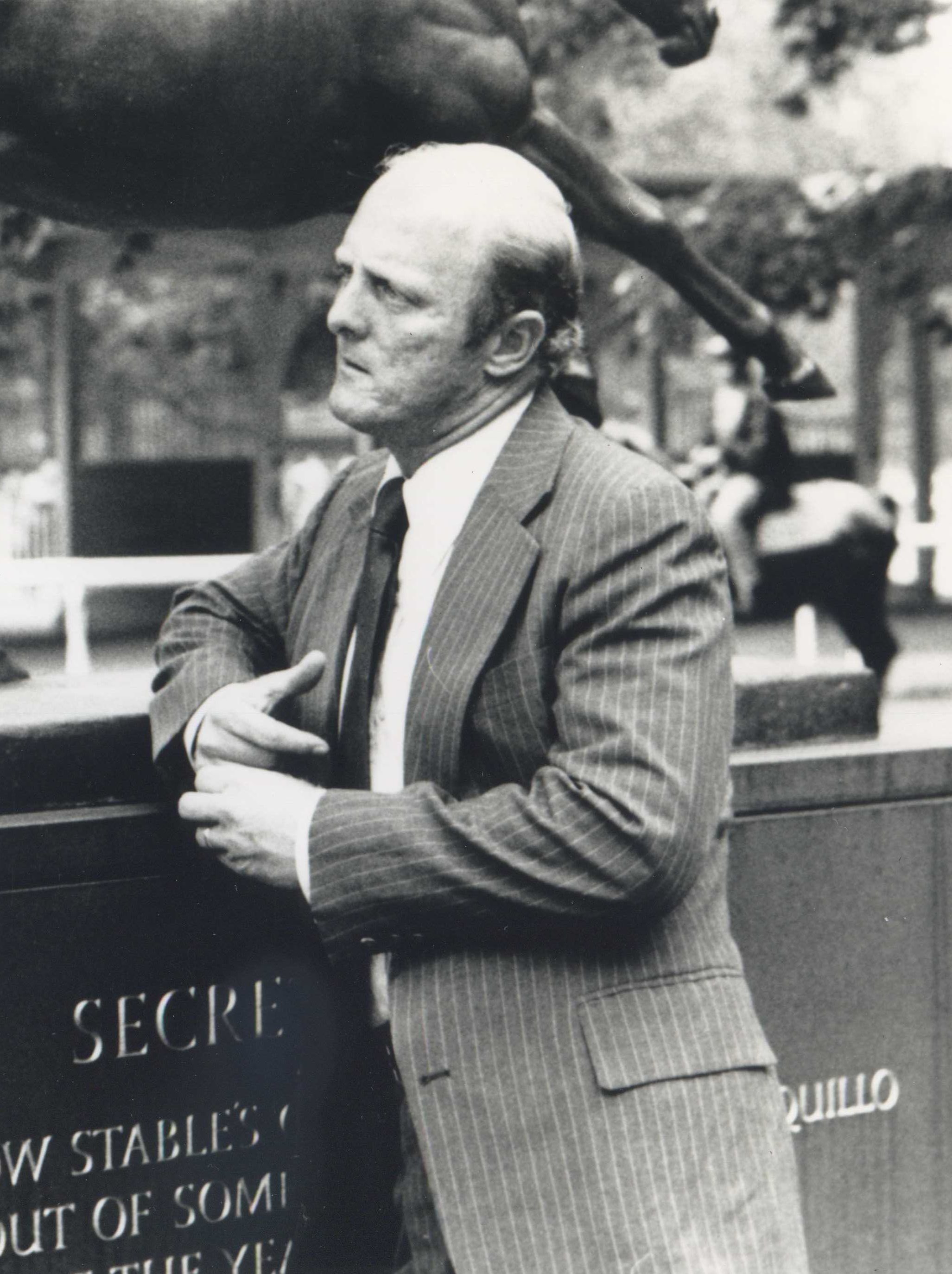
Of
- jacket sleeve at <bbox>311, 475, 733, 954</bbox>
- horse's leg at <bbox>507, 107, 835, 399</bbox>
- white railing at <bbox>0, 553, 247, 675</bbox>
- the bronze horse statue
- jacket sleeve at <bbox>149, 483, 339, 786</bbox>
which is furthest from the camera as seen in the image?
white railing at <bbox>0, 553, 247, 675</bbox>

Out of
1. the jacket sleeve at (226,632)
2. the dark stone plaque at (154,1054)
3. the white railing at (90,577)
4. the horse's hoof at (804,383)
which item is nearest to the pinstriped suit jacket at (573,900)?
the jacket sleeve at (226,632)

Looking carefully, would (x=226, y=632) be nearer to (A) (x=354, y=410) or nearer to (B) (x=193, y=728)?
(B) (x=193, y=728)

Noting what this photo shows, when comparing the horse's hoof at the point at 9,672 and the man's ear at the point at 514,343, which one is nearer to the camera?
the man's ear at the point at 514,343

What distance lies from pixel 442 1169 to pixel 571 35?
9.87 metres

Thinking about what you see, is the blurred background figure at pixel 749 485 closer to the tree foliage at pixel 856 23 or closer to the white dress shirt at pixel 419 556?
the white dress shirt at pixel 419 556

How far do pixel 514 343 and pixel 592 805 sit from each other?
0.57 meters

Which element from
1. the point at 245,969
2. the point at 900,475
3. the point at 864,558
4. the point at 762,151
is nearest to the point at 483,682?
the point at 245,969

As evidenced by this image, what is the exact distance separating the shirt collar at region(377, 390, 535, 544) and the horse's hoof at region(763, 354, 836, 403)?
233 centimetres

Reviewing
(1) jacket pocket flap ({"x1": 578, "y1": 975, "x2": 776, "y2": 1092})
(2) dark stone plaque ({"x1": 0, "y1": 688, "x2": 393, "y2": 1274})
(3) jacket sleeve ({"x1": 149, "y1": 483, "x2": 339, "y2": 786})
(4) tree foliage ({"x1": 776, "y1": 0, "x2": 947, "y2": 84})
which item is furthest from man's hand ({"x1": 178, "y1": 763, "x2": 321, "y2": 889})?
(4) tree foliage ({"x1": 776, "y1": 0, "x2": 947, "y2": 84})

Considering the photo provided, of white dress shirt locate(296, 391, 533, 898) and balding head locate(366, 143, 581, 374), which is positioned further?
white dress shirt locate(296, 391, 533, 898)

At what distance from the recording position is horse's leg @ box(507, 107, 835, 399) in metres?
3.92

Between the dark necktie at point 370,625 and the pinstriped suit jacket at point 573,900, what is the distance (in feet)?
0.43

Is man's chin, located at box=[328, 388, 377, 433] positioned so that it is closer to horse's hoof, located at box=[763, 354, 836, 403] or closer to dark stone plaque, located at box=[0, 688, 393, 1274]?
dark stone plaque, located at box=[0, 688, 393, 1274]

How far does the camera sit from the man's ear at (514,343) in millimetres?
2174
